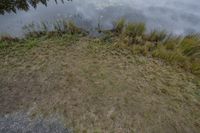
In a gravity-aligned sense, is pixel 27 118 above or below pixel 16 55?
below

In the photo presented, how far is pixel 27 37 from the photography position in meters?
5.21

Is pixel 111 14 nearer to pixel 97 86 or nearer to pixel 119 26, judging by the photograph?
pixel 119 26

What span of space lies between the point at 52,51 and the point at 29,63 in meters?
0.58

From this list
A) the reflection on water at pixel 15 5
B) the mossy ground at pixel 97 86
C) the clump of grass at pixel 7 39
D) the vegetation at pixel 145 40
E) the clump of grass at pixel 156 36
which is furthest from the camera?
the reflection on water at pixel 15 5

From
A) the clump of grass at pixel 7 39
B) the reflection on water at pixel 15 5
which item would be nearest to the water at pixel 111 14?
the reflection on water at pixel 15 5

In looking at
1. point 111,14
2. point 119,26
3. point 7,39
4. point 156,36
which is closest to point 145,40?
point 156,36

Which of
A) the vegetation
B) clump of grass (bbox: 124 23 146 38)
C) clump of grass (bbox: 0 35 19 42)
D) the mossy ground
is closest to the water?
clump of grass (bbox: 0 35 19 42)

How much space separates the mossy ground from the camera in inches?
135

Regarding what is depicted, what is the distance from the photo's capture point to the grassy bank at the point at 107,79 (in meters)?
3.46

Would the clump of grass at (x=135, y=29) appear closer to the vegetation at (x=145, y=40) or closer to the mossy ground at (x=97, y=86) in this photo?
the vegetation at (x=145, y=40)

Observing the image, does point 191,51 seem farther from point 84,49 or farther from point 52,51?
point 52,51

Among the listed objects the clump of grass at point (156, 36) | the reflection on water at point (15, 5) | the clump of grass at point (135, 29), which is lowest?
the clump of grass at point (156, 36)

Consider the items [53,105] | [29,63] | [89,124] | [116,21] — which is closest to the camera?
[89,124]

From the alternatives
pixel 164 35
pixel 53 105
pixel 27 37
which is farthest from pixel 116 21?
pixel 53 105
